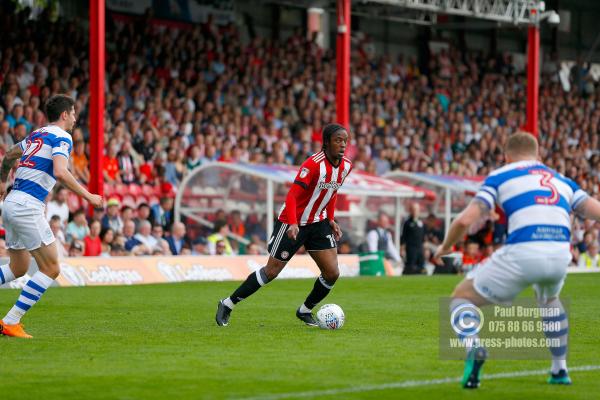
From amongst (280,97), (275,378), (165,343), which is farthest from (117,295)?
(280,97)

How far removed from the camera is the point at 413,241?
26.1 m

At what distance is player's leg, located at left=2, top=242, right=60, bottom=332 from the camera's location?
10.9 meters

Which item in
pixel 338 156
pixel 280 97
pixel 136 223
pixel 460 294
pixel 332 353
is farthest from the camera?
pixel 280 97

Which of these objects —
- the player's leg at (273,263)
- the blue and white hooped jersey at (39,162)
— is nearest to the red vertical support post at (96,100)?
the player's leg at (273,263)

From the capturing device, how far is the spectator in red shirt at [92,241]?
67.6ft

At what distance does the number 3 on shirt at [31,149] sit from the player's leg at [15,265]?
2.64ft

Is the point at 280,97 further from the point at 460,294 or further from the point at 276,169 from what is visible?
the point at 460,294

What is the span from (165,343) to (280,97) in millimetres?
19447

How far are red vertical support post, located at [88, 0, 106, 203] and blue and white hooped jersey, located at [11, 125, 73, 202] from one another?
9.60 metres

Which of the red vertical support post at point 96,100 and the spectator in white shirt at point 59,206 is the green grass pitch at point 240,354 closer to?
the red vertical support post at point 96,100

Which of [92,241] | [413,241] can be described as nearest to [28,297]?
[92,241]

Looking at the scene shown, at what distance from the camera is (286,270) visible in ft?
75.6

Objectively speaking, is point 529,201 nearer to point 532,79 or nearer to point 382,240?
point 382,240

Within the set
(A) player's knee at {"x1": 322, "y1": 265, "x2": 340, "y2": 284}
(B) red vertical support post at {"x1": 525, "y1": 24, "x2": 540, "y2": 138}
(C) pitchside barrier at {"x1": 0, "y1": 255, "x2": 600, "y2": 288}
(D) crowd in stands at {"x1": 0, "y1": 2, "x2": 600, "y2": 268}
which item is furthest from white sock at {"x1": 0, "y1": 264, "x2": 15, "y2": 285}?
(B) red vertical support post at {"x1": 525, "y1": 24, "x2": 540, "y2": 138}
